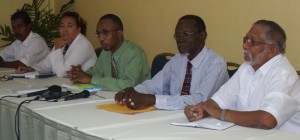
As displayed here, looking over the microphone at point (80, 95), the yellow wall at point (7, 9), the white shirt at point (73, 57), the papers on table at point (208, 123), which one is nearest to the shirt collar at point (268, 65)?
the papers on table at point (208, 123)

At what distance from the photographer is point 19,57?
461cm

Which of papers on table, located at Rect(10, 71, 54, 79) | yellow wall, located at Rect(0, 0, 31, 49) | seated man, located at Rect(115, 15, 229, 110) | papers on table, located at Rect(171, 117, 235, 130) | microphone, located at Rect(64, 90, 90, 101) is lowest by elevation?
papers on table, located at Rect(10, 71, 54, 79)

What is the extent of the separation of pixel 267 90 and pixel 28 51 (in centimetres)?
301

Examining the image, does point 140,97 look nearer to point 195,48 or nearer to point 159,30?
point 195,48

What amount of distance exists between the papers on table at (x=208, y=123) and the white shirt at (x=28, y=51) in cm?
273

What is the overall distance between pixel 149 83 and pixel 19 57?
2237mm

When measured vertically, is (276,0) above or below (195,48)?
above

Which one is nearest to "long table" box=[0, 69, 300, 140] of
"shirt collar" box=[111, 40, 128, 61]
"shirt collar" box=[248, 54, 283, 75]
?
"shirt collar" box=[248, 54, 283, 75]

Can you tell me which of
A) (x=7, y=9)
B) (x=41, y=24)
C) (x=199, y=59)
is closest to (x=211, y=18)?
(x=199, y=59)

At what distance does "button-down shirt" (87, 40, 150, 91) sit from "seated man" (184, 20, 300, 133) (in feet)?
2.98

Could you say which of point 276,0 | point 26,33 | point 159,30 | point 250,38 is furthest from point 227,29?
point 26,33

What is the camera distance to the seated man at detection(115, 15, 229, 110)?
2336 mm

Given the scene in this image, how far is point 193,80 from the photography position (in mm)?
2695

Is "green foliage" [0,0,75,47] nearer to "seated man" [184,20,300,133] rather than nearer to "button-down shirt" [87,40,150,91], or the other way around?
"button-down shirt" [87,40,150,91]
